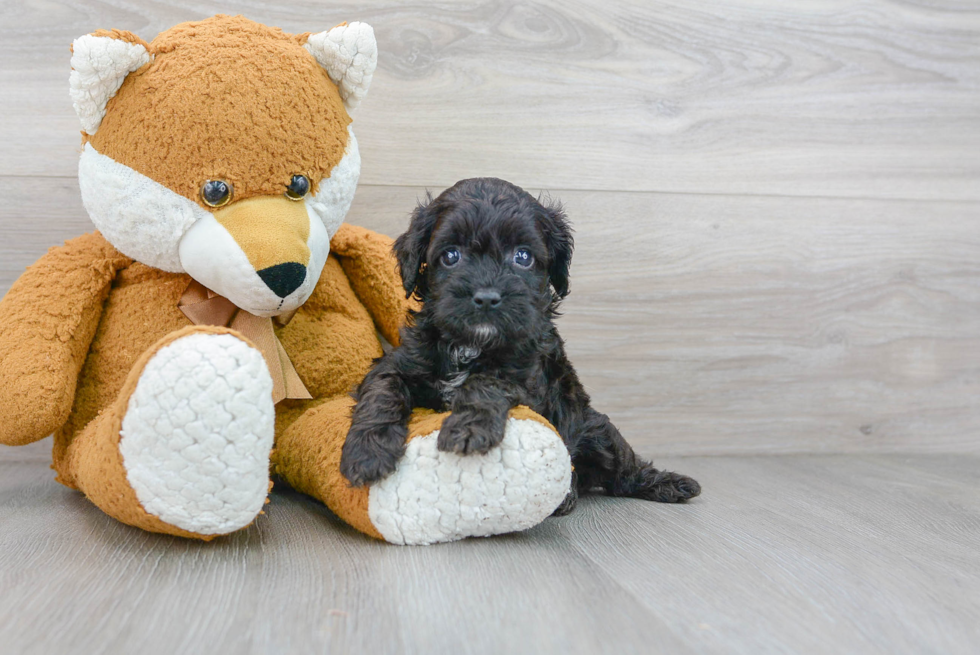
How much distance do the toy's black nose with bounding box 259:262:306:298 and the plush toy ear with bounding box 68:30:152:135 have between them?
0.41 meters

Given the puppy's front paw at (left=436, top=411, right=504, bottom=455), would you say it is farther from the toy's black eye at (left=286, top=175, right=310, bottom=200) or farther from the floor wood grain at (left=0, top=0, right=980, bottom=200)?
the floor wood grain at (left=0, top=0, right=980, bottom=200)

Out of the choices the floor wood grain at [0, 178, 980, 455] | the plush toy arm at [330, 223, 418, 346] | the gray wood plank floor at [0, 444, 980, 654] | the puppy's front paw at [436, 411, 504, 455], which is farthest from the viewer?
the floor wood grain at [0, 178, 980, 455]

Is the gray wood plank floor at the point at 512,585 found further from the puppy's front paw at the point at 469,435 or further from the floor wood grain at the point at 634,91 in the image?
the floor wood grain at the point at 634,91

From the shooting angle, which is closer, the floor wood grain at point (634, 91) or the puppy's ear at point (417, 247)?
the puppy's ear at point (417, 247)

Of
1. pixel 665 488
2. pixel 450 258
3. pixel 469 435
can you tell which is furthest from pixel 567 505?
pixel 450 258

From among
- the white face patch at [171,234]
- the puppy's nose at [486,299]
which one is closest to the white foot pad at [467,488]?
Answer: the puppy's nose at [486,299]

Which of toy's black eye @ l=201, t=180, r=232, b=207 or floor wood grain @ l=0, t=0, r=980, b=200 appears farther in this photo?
floor wood grain @ l=0, t=0, r=980, b=200

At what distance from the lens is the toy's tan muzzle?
1.31 meters

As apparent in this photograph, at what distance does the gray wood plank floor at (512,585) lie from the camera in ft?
3.00

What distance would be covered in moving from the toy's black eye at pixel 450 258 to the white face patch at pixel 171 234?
26 centimetres

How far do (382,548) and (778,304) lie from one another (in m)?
1.42

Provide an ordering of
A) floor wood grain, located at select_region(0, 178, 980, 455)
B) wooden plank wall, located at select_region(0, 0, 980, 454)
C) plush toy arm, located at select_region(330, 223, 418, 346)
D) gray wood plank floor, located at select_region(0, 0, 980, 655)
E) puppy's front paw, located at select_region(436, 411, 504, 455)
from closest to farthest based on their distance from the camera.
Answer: puppy's front paw, located at select_region(436, 411, 504, 455) < gray wood plank floor, located at select_region(0, 0, 980, 655) < plush toy arm, located at select_region(330, 223, 418, 346) < wooden plank wall, located at select_region(0, 0, 980, 454) < floor wood grain, located at select_region(0, 178, 980, 455)

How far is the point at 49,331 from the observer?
54.9 inches

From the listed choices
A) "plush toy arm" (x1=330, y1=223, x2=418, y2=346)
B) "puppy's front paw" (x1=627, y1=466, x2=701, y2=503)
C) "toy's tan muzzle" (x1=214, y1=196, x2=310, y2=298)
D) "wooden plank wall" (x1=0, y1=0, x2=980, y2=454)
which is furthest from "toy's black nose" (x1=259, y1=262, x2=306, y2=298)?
"puppy's front paw" (x1=627, y1=466, x2=701, y2=503)
